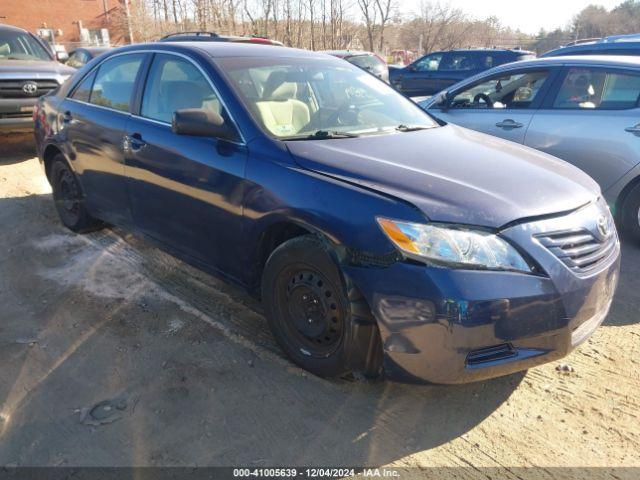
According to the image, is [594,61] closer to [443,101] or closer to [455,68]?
[443,101]

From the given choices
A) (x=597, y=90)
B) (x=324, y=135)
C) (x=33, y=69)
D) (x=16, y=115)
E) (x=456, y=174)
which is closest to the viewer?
(x=456, y=174)

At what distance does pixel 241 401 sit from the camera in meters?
2.62

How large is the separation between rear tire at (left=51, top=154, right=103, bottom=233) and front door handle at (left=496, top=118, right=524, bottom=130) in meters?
4.06

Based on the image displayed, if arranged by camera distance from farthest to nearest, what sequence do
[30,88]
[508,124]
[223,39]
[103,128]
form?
[30,88], [223,39], [508,124], [103,128]

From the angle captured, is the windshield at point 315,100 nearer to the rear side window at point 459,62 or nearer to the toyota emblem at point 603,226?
the toyota emblem at point 603,226

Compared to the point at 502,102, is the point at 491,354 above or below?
below

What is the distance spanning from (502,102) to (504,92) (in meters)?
0.12

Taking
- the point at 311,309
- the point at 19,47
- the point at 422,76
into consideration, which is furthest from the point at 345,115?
the point at 422,76

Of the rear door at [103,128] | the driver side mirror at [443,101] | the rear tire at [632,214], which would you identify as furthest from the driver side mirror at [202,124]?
the rear tire at [632,214]

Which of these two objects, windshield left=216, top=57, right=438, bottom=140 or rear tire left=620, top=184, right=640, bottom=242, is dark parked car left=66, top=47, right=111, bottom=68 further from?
rear tire left=620, top=184, right=640, bottom=242

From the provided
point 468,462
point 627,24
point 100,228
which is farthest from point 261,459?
point 627,24

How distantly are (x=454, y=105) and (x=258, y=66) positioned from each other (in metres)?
3.07

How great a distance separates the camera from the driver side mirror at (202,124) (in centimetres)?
295

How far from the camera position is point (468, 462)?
7.40 ft
